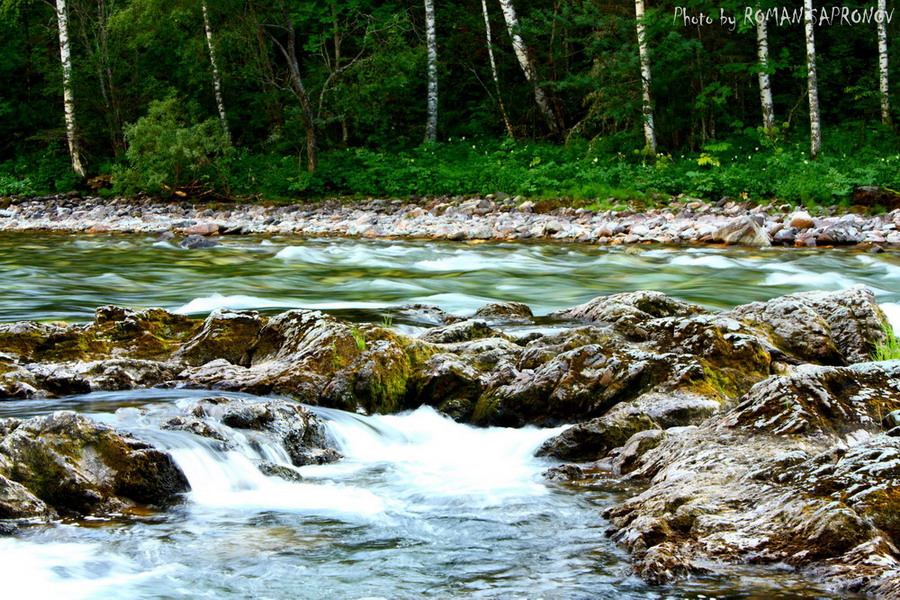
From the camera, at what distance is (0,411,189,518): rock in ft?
12.9

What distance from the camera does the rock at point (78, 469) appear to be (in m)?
3.92

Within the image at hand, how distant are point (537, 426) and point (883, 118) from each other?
20.2 metres

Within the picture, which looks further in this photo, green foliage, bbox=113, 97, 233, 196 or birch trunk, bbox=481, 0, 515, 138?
birch trunk, bbox=481, 0, 515, 138

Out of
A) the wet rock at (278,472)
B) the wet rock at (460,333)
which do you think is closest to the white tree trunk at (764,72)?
the wet rock at (460,333)

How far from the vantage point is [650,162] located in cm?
2148

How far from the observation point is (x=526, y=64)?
81.3 ft

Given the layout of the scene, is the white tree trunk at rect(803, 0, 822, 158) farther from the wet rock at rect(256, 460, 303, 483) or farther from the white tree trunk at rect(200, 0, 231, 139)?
the wet rock at rect(256, 460, 303, 483)

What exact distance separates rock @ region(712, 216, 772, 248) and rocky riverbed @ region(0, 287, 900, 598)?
7.92m

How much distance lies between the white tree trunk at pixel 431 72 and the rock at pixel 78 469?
71.9 feet

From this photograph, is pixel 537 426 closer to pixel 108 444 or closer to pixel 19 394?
pixel 108 444

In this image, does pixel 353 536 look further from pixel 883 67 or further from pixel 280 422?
pixel 883 67

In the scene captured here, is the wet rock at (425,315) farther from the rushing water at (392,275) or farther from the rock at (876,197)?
the rock at (876,197)

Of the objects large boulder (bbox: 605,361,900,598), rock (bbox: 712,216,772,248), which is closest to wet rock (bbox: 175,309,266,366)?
large boulder (bbox: 605,361,900,598)

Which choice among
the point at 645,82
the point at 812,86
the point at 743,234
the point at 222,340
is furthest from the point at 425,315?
the point at 812,86
